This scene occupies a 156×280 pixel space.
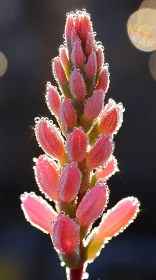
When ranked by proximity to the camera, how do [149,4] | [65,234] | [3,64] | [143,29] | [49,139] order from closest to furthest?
[65,234], [49,139], [143,29], [149,4], [3,64]

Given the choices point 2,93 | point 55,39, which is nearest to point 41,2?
point 55,39

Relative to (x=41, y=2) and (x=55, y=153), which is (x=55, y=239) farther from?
(x=41, y=2)

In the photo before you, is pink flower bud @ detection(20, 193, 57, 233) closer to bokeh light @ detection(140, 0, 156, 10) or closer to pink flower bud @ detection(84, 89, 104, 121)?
pink flower bud @ detection(84, 89, 104, 121)

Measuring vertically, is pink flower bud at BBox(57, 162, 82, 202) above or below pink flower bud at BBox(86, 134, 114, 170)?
below

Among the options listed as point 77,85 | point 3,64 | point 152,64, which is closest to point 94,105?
point 77,85

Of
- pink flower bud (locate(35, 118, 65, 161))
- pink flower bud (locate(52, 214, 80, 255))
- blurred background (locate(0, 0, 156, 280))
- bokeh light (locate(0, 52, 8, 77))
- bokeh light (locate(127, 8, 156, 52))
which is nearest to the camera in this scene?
pink flower bud (locate(52, 214, 80, 255))

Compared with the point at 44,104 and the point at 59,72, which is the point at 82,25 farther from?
the point at 44,104

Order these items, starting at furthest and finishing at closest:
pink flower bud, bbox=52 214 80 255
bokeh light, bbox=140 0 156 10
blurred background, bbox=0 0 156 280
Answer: blurred background, bbox=0 0 156 280 → bokeh light, bbox=140 0 156 10 → pink flower bud, bbox=52 214 80 255

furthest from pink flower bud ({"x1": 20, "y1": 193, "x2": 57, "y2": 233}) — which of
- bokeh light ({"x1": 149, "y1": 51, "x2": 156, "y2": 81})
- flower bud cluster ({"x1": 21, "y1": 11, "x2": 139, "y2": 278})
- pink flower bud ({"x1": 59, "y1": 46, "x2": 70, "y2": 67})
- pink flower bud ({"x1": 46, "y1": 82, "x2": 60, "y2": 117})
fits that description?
bokeh light ({"x1": 149, "y1": 51, "x2": 156, "y2": 81})

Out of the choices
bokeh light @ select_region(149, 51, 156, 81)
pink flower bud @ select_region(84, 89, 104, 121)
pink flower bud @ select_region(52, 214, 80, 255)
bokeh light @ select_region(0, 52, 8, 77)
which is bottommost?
pink flower bud @ select_region(52, 214, 80, 255)
